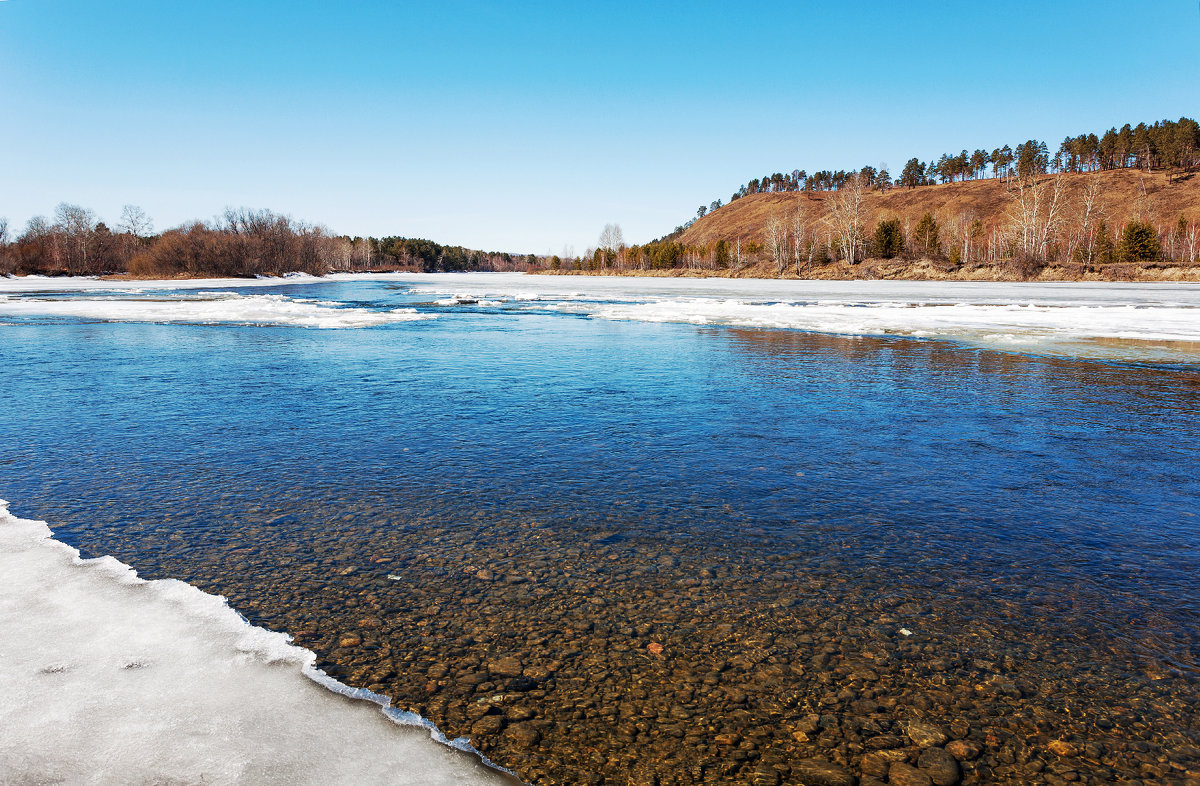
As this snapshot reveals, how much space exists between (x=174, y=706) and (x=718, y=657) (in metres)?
2.20

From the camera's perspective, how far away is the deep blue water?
4.11 metres

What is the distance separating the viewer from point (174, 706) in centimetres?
255

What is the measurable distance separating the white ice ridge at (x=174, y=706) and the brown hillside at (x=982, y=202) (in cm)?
10548

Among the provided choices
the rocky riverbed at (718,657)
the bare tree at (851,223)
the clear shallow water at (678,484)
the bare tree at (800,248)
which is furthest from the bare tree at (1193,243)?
the rocky riverbed at (718,657)

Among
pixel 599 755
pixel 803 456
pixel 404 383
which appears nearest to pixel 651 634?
pixel 599 755

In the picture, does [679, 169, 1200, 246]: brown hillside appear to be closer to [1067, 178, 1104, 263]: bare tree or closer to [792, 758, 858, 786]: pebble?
[1067, 178, 1104, 263]: bare tree

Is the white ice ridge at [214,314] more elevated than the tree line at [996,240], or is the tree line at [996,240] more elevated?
the tree line at [996,240]

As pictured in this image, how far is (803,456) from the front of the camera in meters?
6.10

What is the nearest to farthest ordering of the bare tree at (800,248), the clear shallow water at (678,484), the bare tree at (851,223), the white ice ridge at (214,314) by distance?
the clear shallow water at (678,484) < the white ice ridge at (214,314) < the bare tree at (851,223) < the bare tree at (800,248)

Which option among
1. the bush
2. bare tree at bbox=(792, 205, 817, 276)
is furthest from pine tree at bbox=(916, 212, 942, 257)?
bare tree at bbox=(792, 205, 817, 276)

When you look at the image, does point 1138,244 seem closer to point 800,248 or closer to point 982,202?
point 800,248

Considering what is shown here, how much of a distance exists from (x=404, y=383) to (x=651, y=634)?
761cm

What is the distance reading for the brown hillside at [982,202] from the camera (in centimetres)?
11256

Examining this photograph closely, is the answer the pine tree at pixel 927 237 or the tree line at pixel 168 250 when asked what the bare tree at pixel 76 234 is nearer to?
the tree line at pixel 168 250
